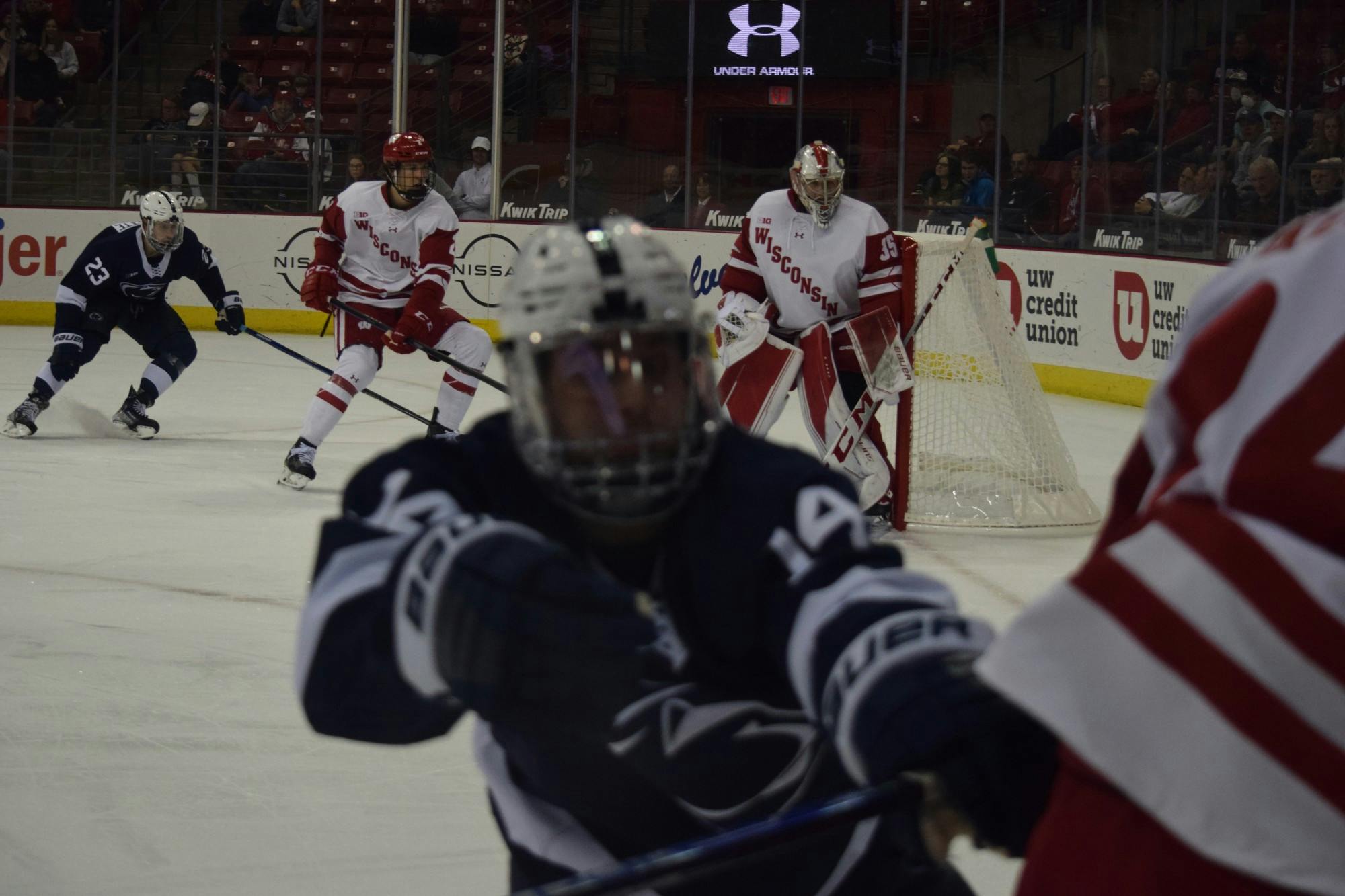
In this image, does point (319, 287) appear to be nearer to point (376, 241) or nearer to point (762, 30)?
point (376, 241)

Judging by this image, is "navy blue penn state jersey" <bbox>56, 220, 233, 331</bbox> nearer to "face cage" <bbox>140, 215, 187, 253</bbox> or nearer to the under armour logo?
"face cage" <bbox>140, 215, 187, 253</bbox>

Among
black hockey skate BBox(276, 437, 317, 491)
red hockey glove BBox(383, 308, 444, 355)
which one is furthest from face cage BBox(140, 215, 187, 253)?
black hockey skate BBox(276, 437, 317, 491)

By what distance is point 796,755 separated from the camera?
1.12 m

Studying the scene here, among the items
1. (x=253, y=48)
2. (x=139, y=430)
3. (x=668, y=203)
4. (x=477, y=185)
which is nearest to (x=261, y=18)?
(x=253, y=48)

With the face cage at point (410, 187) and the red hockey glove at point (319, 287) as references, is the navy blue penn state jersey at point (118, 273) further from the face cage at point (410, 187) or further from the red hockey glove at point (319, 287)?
the face cage at point (410, 187)

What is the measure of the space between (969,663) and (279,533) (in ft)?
14.0

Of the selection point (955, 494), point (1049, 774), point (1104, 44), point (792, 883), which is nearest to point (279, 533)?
point (955, 494)

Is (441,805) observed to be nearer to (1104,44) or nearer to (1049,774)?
(1049,774)

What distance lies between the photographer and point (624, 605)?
3.02ft

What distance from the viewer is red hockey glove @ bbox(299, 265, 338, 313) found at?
242 inches

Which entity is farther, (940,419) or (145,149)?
(145,149)

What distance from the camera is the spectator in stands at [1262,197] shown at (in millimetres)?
7945

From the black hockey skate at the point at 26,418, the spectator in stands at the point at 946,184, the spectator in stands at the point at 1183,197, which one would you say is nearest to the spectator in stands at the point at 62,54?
the black hockey skate at the point at 26,418

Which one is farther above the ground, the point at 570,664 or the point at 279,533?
the point at 570,664
